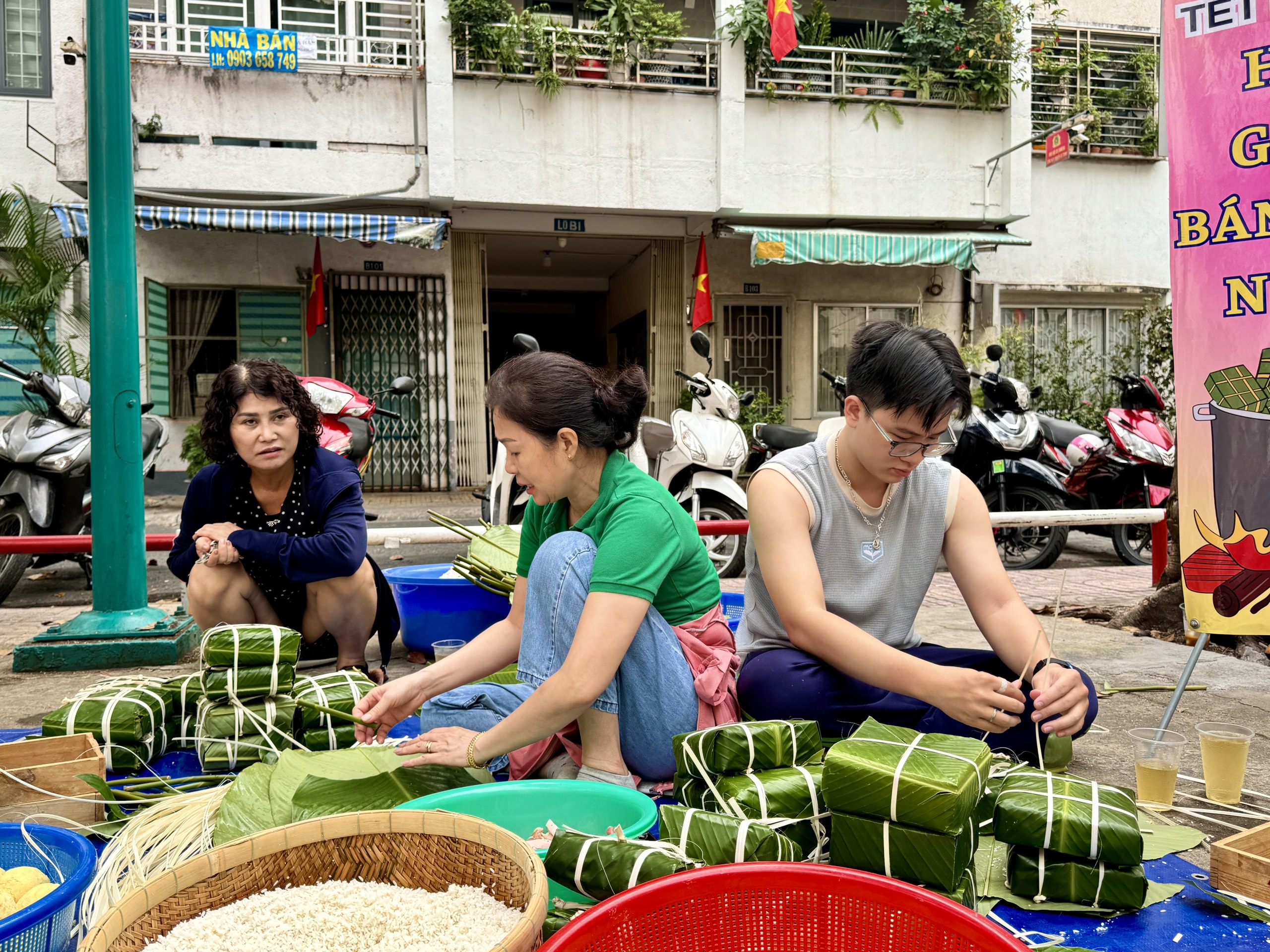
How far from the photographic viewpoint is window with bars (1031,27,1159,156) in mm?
10586

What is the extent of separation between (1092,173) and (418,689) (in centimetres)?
1139

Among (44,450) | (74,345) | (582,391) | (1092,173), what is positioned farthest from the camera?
(1092,173)

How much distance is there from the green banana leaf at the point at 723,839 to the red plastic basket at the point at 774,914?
0.16m

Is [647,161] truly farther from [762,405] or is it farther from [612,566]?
[612,566]

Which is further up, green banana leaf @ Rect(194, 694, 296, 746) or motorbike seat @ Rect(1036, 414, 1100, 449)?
motorbike seat @ Rect(1036, 414, 1100, 449)

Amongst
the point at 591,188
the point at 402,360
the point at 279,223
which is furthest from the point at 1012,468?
the point at 279,223

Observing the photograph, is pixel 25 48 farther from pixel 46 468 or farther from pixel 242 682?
pixel 242 682

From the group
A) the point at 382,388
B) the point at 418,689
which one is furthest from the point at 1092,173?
the point at 418,689

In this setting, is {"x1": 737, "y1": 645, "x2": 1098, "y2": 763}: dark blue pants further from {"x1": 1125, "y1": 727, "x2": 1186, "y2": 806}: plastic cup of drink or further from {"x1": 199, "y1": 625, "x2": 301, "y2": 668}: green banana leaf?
{"x1": 199, "y1": 625, "x2": 301, "y2": 668}: green banana leaf

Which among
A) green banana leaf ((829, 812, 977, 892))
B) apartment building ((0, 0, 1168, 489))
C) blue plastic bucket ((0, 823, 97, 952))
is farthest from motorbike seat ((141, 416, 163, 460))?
green banana leaf ((829, 812, 977, 892))

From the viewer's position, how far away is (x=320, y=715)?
199cm

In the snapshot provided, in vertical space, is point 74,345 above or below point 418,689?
above

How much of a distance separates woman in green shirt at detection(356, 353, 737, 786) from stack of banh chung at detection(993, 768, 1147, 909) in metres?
0.65

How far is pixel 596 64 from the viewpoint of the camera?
30.7 ft
